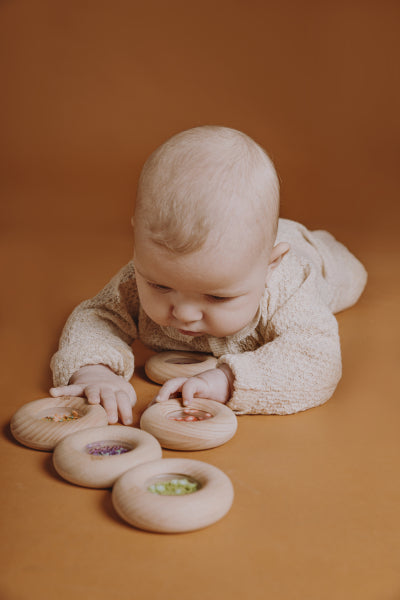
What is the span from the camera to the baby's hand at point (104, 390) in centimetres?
157

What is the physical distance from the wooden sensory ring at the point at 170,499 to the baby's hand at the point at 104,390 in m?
0.30

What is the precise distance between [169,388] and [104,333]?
0.32m

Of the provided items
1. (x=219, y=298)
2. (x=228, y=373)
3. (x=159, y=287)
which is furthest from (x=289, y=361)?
(x=159, y=287)

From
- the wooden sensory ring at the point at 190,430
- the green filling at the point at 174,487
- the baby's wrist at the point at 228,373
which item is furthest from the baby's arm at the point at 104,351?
the green filling at the point at 174,487

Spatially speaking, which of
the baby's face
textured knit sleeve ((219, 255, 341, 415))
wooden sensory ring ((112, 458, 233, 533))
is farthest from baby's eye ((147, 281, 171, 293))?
wooden sensory ring ((112, 458, 233, 533))

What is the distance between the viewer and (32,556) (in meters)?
1.11

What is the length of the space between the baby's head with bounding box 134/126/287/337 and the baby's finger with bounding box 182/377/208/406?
0.11 meters

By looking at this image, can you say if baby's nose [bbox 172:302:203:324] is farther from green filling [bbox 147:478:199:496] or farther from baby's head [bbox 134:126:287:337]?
green filling [bbox 147:478:199:496]

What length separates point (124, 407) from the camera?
158 centimetres

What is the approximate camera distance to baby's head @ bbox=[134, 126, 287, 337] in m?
1.44

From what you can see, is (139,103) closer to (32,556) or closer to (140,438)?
(140,438)

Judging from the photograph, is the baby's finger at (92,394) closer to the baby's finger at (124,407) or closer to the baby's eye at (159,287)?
the baby's finger at (124,407)

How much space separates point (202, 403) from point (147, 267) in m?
0.31

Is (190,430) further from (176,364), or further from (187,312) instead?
(176,364)
